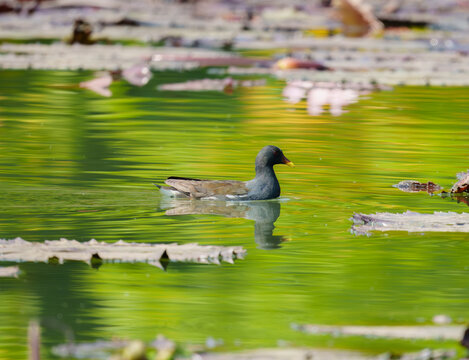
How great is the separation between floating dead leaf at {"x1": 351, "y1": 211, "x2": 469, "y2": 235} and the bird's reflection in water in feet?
1.90

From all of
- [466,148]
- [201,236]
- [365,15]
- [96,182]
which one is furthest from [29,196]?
[365,15]

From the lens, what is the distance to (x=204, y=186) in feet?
25.4

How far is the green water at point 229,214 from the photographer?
4605 mm

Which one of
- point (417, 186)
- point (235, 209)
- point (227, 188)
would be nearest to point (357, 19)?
point (417, 186)

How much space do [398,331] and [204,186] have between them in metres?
3.73

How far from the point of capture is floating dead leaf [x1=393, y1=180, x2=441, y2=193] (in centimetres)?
805

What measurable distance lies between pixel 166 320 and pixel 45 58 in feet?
41.0

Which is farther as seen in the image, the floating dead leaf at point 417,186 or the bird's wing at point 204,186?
the floating dead leaf at point 417,186

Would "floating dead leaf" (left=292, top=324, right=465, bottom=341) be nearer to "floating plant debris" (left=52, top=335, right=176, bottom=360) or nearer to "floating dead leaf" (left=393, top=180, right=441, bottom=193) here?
"floating plant debris" (left=52, top=335, right=176, bottom=360)

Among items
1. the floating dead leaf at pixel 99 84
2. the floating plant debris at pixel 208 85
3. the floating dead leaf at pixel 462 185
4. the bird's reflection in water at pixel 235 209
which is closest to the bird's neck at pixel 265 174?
the bird's reflection in water at pixel 235 209

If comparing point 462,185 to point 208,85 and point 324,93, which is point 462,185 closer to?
point 324,93

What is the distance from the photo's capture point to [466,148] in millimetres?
10000

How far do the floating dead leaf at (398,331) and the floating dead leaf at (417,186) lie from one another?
12.5ft

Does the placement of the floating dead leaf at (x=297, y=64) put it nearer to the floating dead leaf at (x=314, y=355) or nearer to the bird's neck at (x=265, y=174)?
the bird's neck at (x=265, y=174)
